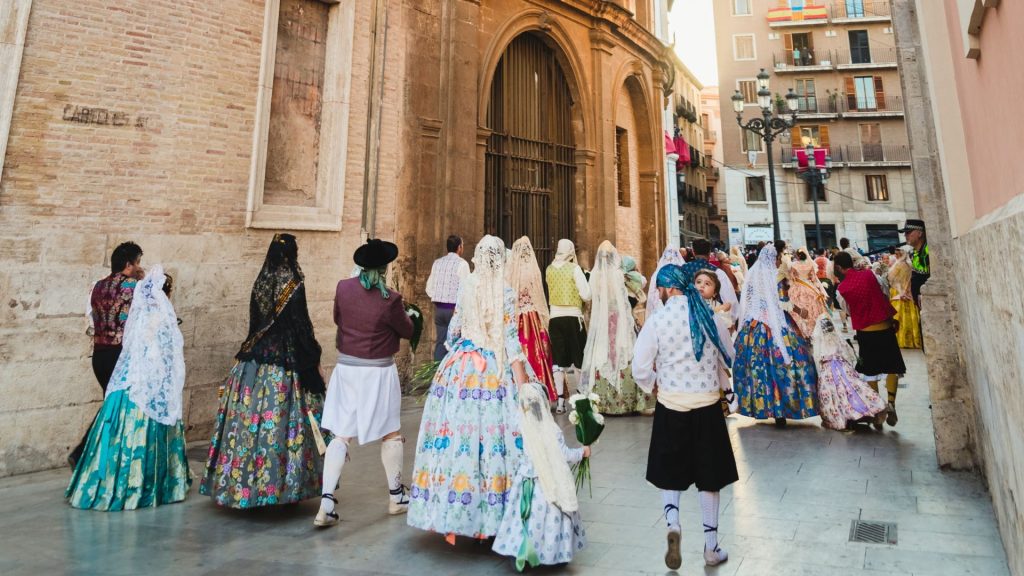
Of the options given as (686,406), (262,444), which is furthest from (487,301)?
(262,444)

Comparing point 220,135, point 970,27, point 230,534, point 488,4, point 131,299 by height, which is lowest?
point 230,534

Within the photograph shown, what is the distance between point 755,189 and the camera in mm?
39344

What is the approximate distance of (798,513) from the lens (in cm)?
425

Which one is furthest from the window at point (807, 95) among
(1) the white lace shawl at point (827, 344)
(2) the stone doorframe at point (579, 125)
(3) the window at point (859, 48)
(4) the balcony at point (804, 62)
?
(1) the white lace shawl at point (827, 344)

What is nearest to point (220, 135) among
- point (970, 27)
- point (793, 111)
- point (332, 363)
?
point (332, 363)

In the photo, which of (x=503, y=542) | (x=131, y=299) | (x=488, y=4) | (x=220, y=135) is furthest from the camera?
(x=488, y=4)

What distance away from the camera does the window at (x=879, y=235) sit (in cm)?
3665

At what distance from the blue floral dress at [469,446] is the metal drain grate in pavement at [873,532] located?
2363 millimetres

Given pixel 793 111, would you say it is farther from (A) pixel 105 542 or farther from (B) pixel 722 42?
(B) pixel 722 42

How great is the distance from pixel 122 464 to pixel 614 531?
3957 mm

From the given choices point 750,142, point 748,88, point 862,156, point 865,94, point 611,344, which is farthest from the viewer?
point 748,88

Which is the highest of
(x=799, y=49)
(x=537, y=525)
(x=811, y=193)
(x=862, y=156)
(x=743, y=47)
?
(x=743, y=47)

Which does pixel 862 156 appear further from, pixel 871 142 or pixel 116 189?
pixel 116 189

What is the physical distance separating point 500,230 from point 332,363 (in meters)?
5.05
